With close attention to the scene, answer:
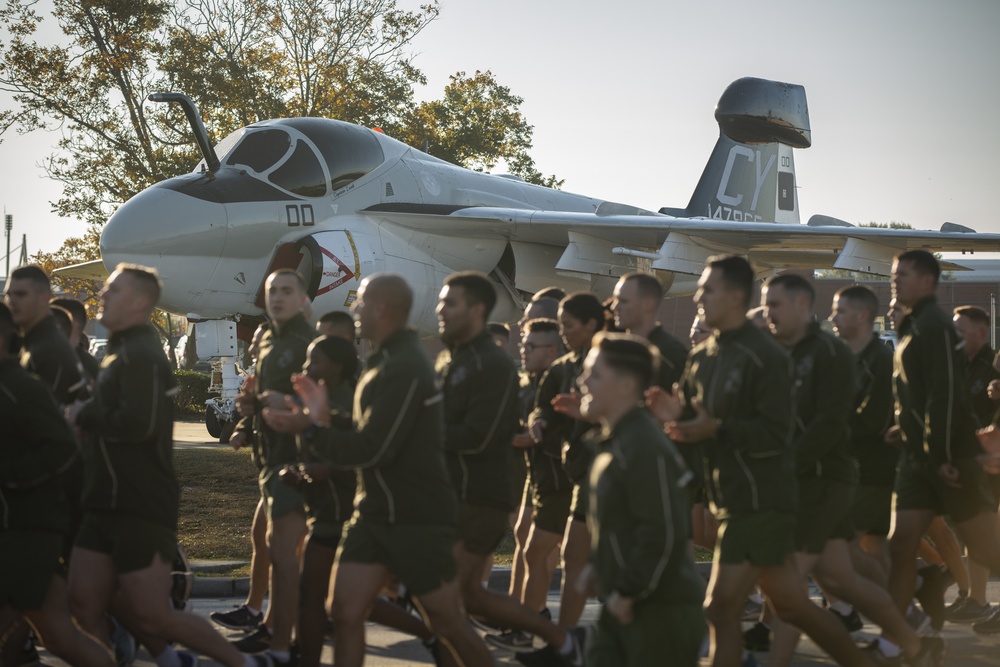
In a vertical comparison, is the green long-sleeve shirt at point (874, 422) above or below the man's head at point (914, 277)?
below

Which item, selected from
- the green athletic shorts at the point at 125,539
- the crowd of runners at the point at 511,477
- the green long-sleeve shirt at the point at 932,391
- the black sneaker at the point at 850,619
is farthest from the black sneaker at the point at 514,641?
the green long-sleeve shirt at the point at 932,391

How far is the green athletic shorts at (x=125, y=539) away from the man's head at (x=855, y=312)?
13.5 ft

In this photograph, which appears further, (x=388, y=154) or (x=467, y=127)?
(x=467, y=127)

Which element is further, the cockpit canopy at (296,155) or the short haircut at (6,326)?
the cockpit canopy at (296,155)

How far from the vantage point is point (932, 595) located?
7668mm

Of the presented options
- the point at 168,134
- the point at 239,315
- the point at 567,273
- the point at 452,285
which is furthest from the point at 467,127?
the point at 452,285

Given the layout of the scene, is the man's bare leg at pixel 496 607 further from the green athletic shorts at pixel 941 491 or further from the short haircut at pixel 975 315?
the short haircut at pixel 975 315

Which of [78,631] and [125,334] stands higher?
[125,334]

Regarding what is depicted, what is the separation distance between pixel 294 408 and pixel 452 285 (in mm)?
1100

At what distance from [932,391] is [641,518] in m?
3.09

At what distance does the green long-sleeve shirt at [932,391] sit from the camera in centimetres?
669

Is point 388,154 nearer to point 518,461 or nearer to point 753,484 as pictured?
point 518,461

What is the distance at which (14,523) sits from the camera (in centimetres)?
542

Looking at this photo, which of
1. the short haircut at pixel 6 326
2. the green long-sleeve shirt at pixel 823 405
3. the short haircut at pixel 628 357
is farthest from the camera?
the green long-sleeve shirt at pixel 823 405
